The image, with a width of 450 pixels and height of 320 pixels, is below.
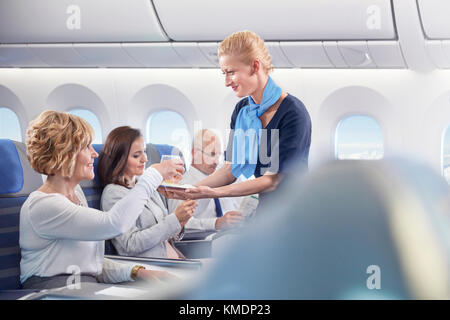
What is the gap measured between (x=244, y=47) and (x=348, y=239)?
100 centimetres

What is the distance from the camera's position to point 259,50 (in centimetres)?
129

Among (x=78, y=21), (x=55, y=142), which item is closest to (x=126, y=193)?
(x=55, y=142)

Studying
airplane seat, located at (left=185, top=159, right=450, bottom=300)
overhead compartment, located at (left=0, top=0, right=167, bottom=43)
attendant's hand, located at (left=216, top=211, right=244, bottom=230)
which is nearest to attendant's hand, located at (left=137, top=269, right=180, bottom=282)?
airplane seat, located at (left=185, top=159, right=450, bottom=300)

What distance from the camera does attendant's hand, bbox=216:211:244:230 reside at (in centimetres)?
212

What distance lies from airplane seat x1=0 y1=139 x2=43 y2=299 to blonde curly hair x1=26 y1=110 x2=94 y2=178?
0.86 feet

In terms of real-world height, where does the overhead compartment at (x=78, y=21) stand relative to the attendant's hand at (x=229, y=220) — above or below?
above

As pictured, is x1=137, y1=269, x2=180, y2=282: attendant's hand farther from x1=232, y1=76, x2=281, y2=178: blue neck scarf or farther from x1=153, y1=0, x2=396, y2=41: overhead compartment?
x1=153, y1=0, x2=396, y2=41: overhead compartment

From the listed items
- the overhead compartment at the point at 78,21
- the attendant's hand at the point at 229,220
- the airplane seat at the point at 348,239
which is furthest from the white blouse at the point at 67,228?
the overhead compartment at the point at 78,21

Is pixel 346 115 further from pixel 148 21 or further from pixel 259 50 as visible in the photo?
pixel 259 50

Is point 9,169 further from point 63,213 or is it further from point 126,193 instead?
point 126,193

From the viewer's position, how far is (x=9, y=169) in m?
1.33

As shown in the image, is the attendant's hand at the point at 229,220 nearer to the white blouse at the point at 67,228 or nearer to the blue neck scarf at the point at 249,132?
the blue neck scarf at the point at 249,132

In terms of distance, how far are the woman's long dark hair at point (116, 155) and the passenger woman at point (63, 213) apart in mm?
575

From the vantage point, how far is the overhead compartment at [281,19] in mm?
3352
